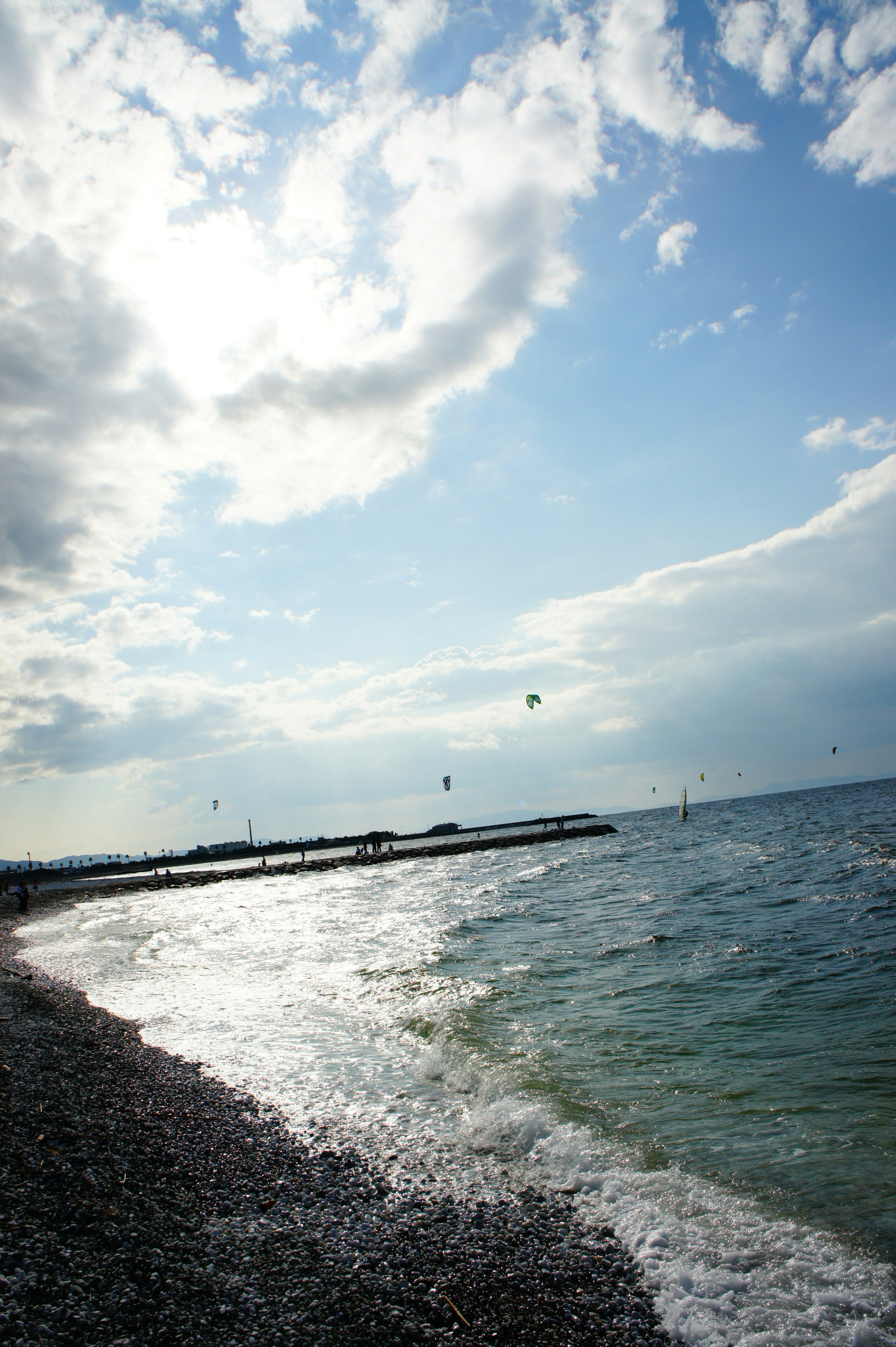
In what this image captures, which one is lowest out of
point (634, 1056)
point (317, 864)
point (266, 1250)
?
point (317, 864)

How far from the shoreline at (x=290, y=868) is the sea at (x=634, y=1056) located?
43.7 m

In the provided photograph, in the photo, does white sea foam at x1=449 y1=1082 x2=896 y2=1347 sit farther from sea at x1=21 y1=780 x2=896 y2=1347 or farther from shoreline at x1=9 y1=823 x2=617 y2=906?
shoreline at x1=9 y1=823 x2=617 y2=906

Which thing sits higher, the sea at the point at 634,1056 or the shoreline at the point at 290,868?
the sea at the point at 634,1056

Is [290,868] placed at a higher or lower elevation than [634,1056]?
lower

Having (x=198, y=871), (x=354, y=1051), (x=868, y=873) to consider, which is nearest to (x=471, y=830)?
(x=198, y=871)

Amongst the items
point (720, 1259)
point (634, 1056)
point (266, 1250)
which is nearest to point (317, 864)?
point (634, 1056)

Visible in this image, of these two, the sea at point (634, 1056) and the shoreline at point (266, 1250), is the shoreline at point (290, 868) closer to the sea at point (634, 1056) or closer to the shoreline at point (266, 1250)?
the sea at point (634, 1056)

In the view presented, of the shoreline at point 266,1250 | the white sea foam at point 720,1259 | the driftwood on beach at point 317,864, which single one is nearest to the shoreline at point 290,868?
the driftwood on beach at point 317,864

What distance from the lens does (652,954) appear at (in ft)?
52.6

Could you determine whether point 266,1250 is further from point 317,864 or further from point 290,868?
point 317,864

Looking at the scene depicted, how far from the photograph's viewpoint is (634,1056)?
9.69m

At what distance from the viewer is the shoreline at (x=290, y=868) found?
66500mm

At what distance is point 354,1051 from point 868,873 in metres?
22.9

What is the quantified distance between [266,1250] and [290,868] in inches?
2922
